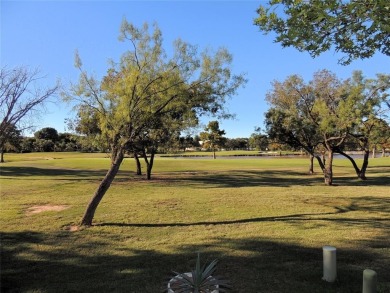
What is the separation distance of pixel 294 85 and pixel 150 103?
15.6 metres

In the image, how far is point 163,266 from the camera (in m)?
6.58

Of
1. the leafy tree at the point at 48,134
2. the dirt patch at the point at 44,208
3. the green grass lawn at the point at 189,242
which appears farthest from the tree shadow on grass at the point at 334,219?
the leafy tree at the point at 48,134

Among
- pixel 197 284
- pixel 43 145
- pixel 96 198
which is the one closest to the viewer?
pixel 197 284

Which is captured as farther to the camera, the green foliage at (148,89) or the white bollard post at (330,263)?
the green foliage at (148,89)

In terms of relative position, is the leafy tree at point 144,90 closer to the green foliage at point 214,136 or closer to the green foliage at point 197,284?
the green foliage at point 197,284

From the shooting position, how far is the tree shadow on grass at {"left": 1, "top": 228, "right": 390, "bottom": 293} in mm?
5652

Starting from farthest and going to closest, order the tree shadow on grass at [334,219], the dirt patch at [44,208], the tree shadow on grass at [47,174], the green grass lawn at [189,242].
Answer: the tree shadow on grass at [47,174] < the dirt patch at [44,208] < the tree shadow on grass at [334,219] < the green grass lawn at [189,242]

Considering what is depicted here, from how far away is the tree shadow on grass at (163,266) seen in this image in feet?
18.5

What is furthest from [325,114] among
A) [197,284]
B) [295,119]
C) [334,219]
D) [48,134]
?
[48,134]

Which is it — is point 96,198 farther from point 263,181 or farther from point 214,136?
point 214,136

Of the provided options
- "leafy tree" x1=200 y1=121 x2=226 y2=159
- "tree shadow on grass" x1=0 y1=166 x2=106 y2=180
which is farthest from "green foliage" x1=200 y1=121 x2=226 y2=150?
"tree shadow on grass" x1=0 y1=166 x2=106 y2=180

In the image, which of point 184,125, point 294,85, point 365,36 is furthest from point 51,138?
point 365,36

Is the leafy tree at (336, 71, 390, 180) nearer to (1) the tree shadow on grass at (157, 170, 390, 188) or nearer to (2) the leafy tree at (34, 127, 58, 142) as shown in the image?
(1) the tree shadow on grass at (157, 170, 390, 188)

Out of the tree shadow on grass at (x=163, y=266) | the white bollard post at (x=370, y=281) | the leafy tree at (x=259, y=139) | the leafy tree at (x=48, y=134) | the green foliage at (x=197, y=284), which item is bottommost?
the tree shadow on grass at (x=163, y=266)
